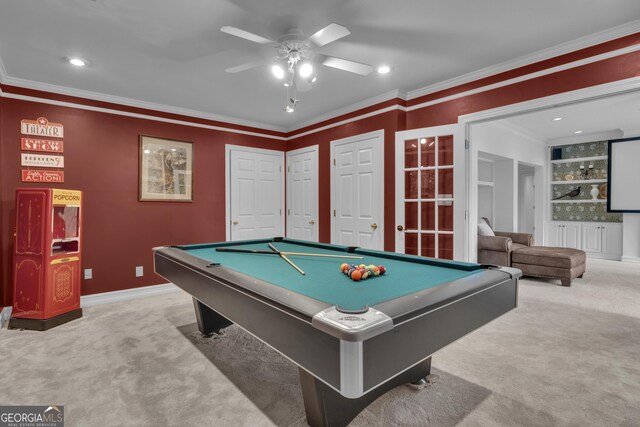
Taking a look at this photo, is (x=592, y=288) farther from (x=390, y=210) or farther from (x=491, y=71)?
(x=491, y=71)

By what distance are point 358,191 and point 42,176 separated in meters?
3.52

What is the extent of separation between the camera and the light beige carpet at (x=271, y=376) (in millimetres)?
1680

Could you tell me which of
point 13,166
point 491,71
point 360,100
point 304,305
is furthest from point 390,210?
point 13,166

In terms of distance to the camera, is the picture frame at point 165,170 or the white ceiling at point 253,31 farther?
the picture frame at point 165,170

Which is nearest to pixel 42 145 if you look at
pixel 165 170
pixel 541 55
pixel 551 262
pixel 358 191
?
pixel 165 170

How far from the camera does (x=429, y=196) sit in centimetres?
354

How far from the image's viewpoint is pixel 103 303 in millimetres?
3691

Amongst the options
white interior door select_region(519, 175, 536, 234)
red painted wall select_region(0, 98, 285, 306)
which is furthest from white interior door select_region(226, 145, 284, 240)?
white interior door select_region(519, 175, 536, 234)

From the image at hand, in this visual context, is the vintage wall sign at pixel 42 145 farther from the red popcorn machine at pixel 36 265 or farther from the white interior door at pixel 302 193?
the white interior door at pixel 302 193

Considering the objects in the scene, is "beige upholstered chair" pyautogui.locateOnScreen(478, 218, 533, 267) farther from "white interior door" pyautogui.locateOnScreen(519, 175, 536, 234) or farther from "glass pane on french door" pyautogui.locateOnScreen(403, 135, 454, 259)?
"white interior door" pyautogui.locateOnScreen(519, 175, 536, 234)

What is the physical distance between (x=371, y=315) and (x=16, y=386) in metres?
2.37

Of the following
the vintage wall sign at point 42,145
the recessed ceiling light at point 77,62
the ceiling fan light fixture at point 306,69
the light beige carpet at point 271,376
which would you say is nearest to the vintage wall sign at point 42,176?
the vintage wall sign at point 42,145

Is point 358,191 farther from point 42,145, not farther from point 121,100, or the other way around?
point 42,145

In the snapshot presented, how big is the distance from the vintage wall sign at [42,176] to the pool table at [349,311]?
93.5 inches
